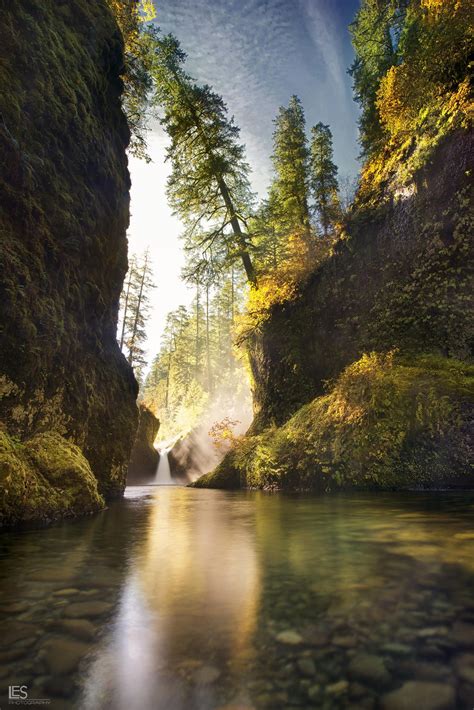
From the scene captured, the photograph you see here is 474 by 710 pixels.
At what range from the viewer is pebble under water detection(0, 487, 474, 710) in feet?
5.12

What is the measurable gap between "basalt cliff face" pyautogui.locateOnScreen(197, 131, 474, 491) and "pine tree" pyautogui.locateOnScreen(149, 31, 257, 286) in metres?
4.81

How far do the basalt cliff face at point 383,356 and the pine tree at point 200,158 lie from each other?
15.8 ft

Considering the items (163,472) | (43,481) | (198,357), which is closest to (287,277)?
(43,481)

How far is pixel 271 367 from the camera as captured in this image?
1580 cm

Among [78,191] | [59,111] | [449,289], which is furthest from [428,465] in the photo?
[59,111]

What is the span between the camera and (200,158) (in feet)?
59.8

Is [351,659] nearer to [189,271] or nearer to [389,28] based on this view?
[189,271]

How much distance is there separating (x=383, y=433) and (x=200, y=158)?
50.0ft

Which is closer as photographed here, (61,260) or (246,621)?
(246,621)

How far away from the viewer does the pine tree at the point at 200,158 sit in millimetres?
17047

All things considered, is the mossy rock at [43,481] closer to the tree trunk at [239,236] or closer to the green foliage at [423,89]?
the tree trunk at [239,236]

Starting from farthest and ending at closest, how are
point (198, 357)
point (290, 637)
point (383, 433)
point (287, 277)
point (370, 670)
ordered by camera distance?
point (198, 357) < point (287, 277) < point (383, 433) < point (290, 637) < point (370, 670)

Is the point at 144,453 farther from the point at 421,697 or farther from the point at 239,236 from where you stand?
the point at 421,697

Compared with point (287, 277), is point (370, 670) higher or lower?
lower
